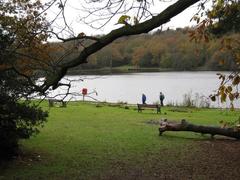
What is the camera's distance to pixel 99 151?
41.1 ft

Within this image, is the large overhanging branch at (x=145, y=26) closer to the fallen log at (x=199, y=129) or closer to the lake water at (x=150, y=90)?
the fallen log at (x=199, y=129)

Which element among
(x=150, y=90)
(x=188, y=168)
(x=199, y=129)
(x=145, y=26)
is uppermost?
(x=145, y=26)

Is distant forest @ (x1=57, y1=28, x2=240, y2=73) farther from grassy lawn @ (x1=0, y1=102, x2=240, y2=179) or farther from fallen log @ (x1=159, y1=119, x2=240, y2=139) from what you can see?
grassy lawn @ (x1=0, y1=102, x2=240, y2=179)

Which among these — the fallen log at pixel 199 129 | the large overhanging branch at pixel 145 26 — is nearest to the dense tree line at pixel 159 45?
the large overhanging branch at pixel 145 26

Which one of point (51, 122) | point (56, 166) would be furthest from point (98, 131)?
point (56, 166)

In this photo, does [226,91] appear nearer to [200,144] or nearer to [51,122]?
[200,144]

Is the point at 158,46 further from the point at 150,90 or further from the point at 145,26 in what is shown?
the point at 145,26

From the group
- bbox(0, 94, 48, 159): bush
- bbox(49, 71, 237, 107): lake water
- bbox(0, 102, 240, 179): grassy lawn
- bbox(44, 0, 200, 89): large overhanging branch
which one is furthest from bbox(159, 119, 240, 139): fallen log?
bbox(49, 71, 237, 107): lake water

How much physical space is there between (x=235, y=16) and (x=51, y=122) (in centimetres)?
1037

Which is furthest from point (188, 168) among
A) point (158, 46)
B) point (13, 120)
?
point (158, 46)

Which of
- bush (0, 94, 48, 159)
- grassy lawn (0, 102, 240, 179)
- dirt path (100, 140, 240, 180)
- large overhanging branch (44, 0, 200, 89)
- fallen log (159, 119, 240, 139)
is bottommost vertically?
dirt path (100, 140, 240, 180)

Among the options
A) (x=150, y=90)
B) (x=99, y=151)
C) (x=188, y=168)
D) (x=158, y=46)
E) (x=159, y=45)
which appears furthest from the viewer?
(x=150, y=90)

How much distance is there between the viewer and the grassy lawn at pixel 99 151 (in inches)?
396

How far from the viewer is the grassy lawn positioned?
10055mm
